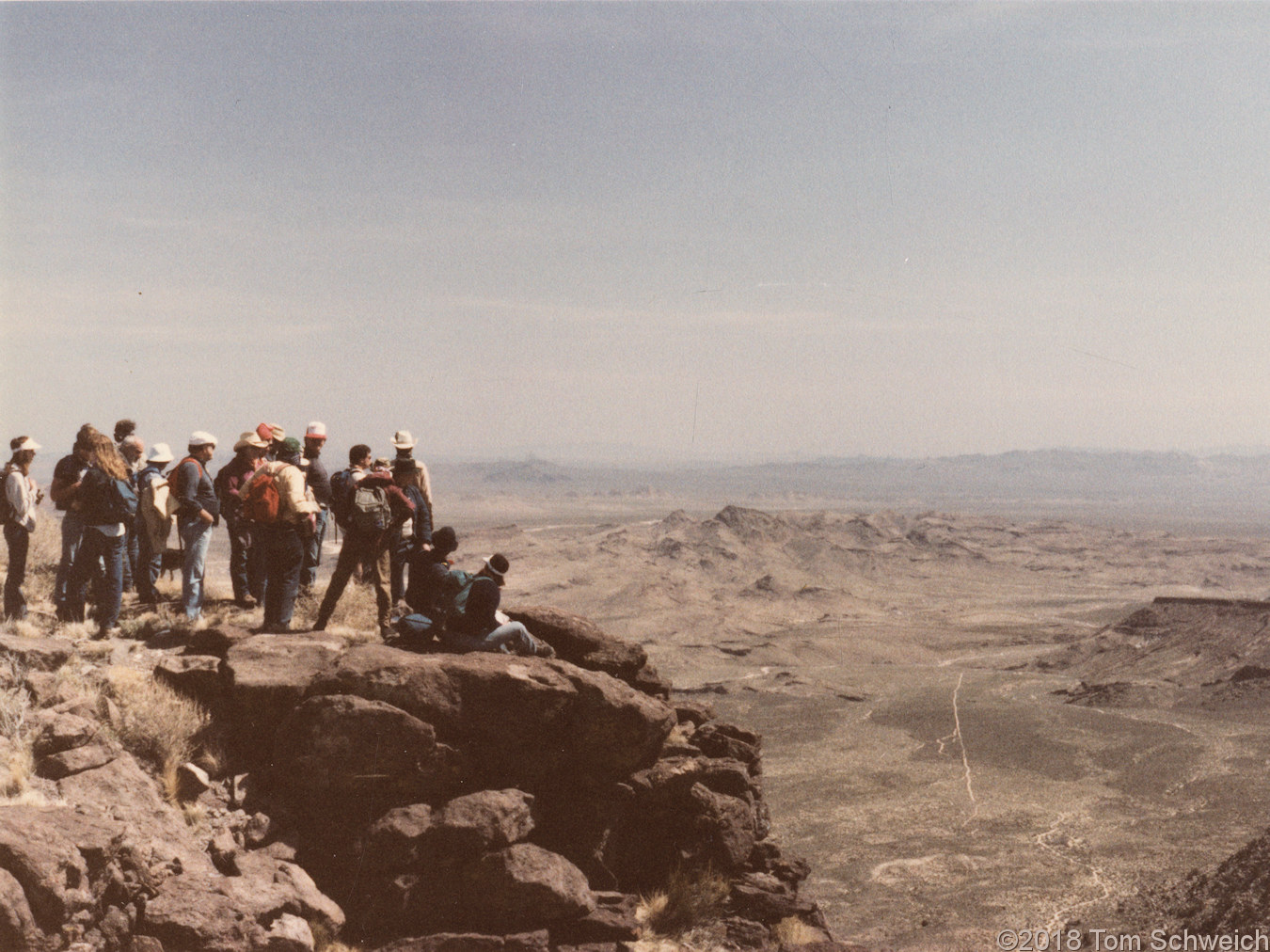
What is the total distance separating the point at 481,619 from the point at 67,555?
4671 millimetres

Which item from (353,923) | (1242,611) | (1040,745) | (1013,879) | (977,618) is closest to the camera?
(353,923)

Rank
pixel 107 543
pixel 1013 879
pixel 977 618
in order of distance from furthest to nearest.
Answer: pixel 977 618 → pixel 1013 879 → pixel 107 543

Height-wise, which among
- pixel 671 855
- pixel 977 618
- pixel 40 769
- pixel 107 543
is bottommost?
pixel 977 618

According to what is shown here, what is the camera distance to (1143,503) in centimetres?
19112

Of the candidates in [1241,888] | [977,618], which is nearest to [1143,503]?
[977,618]

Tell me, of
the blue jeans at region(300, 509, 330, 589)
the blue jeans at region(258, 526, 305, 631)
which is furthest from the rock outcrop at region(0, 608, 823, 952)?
the blue jeans at region(300, 509, 330, 589)

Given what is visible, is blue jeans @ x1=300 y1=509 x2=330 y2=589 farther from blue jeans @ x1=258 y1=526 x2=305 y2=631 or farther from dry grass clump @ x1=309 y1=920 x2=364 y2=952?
dry grass clump @ x1=309 y1=920 x2=364 y2=952

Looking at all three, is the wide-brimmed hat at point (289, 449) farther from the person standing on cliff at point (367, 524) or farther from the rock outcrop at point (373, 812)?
the rock outcrop at point (373, 812)

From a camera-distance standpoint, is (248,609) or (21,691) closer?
(21,691)

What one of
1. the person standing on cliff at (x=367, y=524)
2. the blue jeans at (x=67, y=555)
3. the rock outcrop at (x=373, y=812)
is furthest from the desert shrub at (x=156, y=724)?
the blue jeans at (x=67, y=555)

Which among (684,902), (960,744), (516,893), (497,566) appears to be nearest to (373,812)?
(516,893)

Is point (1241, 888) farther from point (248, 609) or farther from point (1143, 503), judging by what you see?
point (1143, 503)

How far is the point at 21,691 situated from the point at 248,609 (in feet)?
10.8

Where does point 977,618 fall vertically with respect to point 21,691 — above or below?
below
